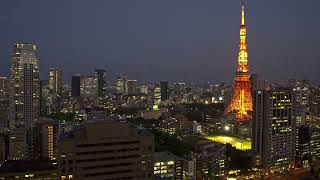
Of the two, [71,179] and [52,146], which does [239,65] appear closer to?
[52,146]

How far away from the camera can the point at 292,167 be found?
387 inches

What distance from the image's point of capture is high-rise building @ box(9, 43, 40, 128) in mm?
14344

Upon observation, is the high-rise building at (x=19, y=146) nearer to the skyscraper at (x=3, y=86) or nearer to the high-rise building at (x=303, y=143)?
the high-rise building at (x=303, y=143)

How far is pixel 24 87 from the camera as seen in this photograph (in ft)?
48.5

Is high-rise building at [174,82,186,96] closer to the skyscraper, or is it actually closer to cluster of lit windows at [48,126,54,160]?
the skyscraper

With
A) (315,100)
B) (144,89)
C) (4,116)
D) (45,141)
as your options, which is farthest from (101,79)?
(45,141)

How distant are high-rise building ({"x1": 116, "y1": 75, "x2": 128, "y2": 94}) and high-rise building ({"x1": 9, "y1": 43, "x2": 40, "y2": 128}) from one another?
12640 mm

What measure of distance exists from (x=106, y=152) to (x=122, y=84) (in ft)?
78.3

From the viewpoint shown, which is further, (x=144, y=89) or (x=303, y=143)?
(x=144, y=89)

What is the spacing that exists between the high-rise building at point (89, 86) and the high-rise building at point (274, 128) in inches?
641

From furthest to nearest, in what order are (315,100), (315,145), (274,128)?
(315,100) < (315,145) < (274,128)

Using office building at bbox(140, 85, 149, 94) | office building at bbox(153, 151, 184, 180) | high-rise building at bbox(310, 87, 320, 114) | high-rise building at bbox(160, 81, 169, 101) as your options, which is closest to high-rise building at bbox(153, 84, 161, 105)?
high-rise building at bbox(160, 81, 169, 101)

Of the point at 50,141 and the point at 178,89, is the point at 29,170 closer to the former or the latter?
the point at 50,141

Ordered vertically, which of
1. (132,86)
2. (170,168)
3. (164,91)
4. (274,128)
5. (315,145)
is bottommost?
(170,168)
